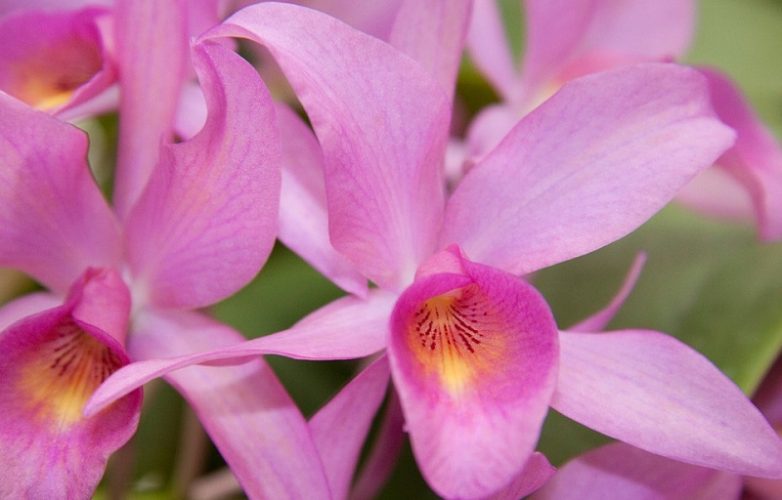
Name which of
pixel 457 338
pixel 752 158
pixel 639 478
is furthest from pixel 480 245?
pixel 752 158

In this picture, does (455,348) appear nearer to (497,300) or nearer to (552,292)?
(497,300)

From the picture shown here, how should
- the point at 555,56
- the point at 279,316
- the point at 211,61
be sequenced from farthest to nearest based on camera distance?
the point at 279,316
the point at 555,56
the point at 211,61

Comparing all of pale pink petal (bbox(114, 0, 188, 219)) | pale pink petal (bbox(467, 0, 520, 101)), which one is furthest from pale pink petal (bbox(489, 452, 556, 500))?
pale pink petal (bbox(467, 0, 520, 101))

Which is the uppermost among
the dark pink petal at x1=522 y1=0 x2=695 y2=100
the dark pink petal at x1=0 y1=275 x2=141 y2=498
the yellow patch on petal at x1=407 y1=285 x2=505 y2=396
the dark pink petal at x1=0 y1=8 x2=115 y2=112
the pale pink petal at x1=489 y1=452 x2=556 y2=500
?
the dark pink petal at x1=522 y1=0 x2=695 y2=100

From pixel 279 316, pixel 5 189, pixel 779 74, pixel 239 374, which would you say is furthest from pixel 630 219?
pixel 779 74

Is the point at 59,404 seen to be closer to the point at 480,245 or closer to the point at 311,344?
the point at 311,344

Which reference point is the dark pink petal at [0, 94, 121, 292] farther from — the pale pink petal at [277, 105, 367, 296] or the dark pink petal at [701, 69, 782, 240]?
the dark pink petal at [701, 69, 782, 240]

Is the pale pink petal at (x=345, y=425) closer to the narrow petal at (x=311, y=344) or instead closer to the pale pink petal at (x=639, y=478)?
the narrow petal at (x=311, y=344)
